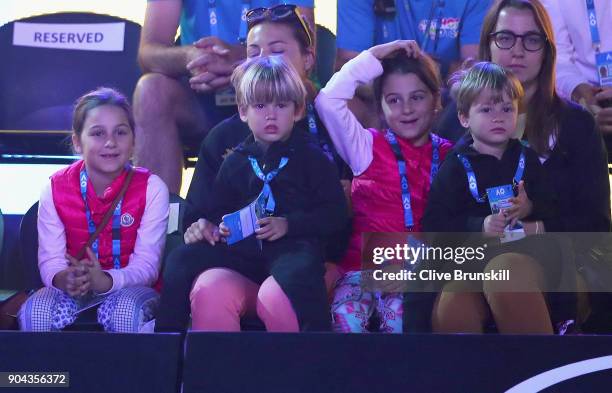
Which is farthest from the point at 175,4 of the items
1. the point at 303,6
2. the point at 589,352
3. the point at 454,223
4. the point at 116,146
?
the point at 589,352

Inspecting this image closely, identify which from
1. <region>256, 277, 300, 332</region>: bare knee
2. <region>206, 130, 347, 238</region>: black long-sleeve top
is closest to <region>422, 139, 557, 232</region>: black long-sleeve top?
<region>206, 130, 347, 238</region>: black long-sleeve top

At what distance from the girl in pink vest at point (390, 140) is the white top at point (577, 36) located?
2.43 ft

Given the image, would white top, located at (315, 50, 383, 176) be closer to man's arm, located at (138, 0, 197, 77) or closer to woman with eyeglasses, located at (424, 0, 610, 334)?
woman with eyeglasses, located at (424, 0, 610, 334)

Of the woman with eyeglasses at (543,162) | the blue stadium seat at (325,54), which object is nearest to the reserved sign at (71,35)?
the blue stadium seat at (325,54)

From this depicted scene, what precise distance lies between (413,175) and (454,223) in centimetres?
35

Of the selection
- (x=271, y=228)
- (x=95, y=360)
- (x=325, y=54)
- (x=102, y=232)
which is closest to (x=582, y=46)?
(x=325, y=54)

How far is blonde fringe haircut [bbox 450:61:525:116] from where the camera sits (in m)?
2.99

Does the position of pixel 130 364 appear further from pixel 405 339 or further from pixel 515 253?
pixel 515 253

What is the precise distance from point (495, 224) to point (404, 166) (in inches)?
18.6

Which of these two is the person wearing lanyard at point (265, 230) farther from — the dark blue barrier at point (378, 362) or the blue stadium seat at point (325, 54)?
the blue stadium seat at point (325, 54)

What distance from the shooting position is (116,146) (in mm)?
3152

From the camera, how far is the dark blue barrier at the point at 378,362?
2578 millimetres

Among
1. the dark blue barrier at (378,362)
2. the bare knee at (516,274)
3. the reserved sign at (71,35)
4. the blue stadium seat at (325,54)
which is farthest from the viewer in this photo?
the reserved sign at (71,35)

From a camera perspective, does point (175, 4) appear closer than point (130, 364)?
No
